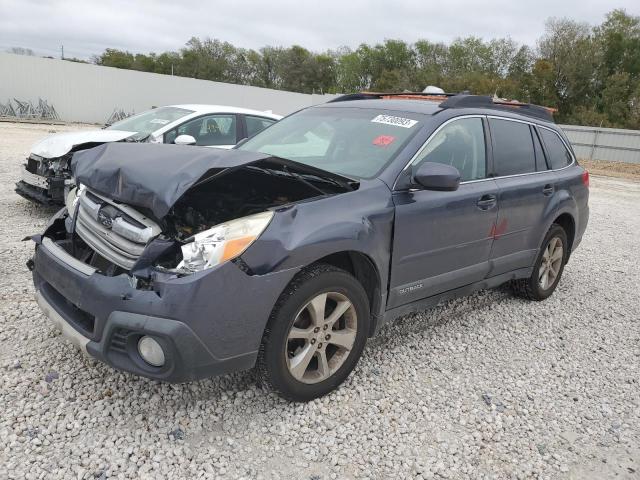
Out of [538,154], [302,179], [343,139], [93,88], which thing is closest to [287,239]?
[302,179]

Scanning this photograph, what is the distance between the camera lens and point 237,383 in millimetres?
3127

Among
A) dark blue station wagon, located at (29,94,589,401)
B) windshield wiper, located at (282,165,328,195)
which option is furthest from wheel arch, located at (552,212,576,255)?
windshield wiper, located at (282,165,328,195)

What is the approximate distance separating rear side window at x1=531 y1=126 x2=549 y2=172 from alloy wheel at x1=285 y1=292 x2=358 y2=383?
105 inches

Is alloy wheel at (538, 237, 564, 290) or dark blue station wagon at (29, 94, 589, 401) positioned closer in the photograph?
dark blue station wagon at (29, 94, 589, 401)

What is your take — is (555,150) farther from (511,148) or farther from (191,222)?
(191,222)

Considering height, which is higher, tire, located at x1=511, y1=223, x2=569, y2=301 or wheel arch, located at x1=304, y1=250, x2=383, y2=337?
wheel arch, located at x1=304, y1=250, x2=383, y2=337

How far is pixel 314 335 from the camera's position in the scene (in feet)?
9.44

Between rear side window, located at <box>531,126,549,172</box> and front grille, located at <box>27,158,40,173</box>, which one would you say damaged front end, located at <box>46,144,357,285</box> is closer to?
rear side window, located at <box>531,126,549,172</box>

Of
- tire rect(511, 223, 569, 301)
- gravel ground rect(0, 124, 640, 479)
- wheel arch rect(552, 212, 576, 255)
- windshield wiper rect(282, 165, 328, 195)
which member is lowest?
gravel ground rect(0, 124, 640, 479)

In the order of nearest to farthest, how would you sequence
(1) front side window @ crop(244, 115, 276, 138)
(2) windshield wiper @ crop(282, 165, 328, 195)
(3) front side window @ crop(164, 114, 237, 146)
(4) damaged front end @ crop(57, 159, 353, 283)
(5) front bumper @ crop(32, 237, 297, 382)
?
(5) front bumper @ crop(32, 237, 297, 382)
(4) damaged front end @ crop(57, 159, 353, 283)
(2) windshield wiper @ crop(282, 165, 328, 195)
(3) front side window @ crop(164, 114, 237, 146)
(1) front side window @ crop(244, 115, 276, 138)

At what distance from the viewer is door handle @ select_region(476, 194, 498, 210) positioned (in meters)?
3.84

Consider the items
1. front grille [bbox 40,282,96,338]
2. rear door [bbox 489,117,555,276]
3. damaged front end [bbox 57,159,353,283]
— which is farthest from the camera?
rear door [bbox 489,117,555,276]

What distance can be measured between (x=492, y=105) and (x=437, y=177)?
162 cm

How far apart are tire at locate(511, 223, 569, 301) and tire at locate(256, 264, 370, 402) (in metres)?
2.45
